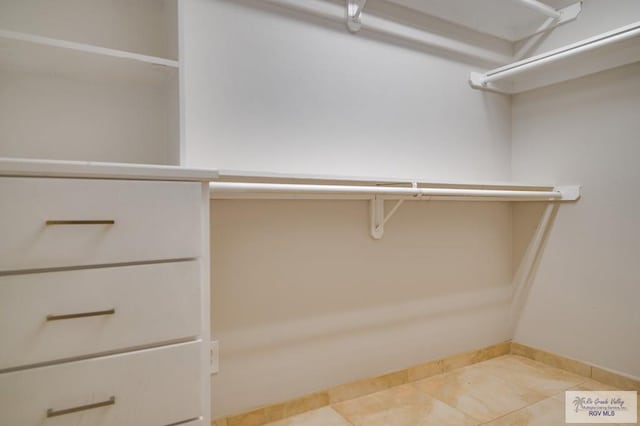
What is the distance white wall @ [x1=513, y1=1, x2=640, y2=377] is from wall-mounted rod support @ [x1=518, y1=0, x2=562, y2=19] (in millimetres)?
148

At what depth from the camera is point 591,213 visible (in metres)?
1.73

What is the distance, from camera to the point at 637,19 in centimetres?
156

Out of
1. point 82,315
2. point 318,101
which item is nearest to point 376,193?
point 318,101

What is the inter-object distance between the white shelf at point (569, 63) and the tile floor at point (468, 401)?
1332 mm

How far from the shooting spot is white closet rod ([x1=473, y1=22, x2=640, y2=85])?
1.35 m

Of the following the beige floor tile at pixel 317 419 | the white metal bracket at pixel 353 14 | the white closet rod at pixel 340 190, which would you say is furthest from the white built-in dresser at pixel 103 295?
the white metal bracket at pixel 353 14

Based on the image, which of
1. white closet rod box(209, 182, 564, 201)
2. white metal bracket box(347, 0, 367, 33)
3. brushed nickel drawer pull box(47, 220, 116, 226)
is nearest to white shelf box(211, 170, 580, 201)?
white closet rod box(209, 182, 564, 201)

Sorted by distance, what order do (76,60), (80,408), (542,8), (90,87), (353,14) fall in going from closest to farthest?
1. (80,408)
2. (76,60)
3. (90,87)
4. (353,14)
5. (542,8)

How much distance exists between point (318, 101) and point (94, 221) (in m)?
0.94

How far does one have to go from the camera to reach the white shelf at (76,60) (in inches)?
35.7

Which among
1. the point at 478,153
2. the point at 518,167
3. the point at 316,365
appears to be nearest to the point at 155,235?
the point at 316,365

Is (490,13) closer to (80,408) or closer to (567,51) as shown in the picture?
(567,51)

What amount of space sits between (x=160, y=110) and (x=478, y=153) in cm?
147

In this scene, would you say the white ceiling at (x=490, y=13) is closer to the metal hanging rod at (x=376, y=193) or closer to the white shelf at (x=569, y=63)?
the white shelf at (x=569, y=63)
